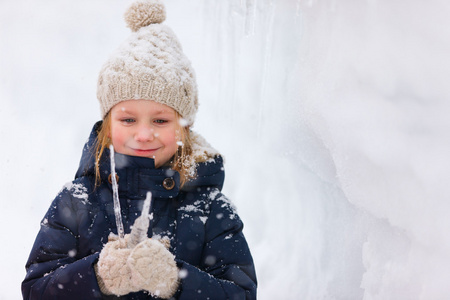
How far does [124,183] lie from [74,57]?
6.04 ft

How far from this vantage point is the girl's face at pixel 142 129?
1593 millimetres

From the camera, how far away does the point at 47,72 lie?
3.05 m

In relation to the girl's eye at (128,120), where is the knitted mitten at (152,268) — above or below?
below

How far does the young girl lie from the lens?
4.63 feet

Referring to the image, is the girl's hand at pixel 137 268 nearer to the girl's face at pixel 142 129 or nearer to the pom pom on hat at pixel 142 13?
the girl's face at pixel 142 129

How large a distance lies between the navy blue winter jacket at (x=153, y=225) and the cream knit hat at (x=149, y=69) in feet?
0.69

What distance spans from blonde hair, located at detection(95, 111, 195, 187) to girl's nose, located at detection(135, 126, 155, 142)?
5.5 inches

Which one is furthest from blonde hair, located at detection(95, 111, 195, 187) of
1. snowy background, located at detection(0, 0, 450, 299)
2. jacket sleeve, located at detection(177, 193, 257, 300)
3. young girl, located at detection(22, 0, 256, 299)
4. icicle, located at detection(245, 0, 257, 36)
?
icicle, located at detection(245, 0, 257, 36)

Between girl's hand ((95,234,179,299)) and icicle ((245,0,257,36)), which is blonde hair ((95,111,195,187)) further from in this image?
icicle ((245,0,257,36))

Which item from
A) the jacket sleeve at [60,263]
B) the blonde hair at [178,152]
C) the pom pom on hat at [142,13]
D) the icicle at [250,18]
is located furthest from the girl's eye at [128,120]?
the icicle at [250,18]

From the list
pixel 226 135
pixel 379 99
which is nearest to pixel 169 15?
pixel 226 135

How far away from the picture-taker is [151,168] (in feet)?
5.16

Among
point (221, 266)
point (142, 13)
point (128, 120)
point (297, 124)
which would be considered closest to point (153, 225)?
point (221, 266)

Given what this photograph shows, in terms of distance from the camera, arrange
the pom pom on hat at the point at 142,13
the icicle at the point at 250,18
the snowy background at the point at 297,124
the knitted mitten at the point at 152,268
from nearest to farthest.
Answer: the knitted mitten at the point at 152,268
the pom pom on hat at the point at 142,13
the snowy background at the point at 297,124
the icicle at the point at 250,18
